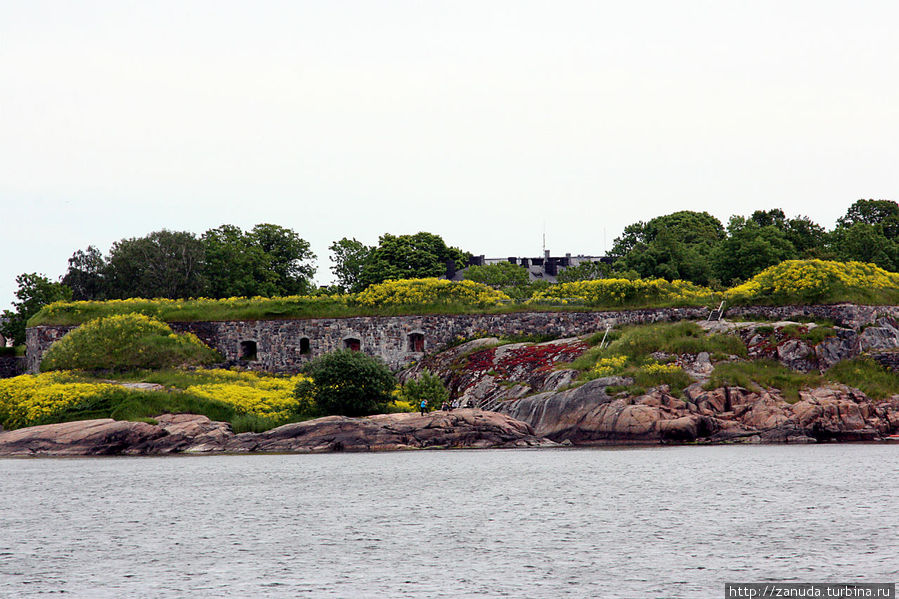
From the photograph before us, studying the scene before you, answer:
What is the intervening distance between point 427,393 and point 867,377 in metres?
22.6

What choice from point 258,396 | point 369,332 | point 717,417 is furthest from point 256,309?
point 717,417

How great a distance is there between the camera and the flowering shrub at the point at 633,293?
6206 cm

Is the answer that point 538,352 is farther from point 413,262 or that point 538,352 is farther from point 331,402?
point 413,262

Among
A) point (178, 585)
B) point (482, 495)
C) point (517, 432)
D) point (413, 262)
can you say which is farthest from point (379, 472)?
point (413, 262)

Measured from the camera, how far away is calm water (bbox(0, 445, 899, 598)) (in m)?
20.1

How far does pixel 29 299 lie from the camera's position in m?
85.4

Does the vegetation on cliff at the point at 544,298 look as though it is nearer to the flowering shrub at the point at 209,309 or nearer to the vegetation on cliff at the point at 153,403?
the flowering shrub at the point at 209,309

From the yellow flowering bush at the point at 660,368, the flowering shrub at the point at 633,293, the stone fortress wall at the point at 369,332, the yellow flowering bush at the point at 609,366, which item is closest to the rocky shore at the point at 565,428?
the yellow flowering bush at the point at 609,366

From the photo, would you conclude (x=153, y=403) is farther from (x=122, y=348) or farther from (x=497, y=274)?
(x=497, y=274)

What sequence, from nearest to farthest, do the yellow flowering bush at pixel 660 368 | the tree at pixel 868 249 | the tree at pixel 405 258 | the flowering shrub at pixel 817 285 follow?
the yellow flowering bush at pixel 660 368
the flowering shrub at pixel 817 285
the tree at pixel 868 249
the tree at pixel 405 258

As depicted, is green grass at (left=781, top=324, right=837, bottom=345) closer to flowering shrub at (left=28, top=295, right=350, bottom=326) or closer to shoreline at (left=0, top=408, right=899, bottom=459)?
shoreline at (left=0, top=408, right=899, bottom=459)

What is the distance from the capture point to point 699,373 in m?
51.3

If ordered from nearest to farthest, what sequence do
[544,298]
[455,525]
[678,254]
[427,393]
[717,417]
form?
1. [455,525]
2. [717,417]
3. [427,393]
4. [544,298]
5. [678,254]

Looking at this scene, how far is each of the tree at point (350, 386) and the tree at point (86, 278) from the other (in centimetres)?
4927
